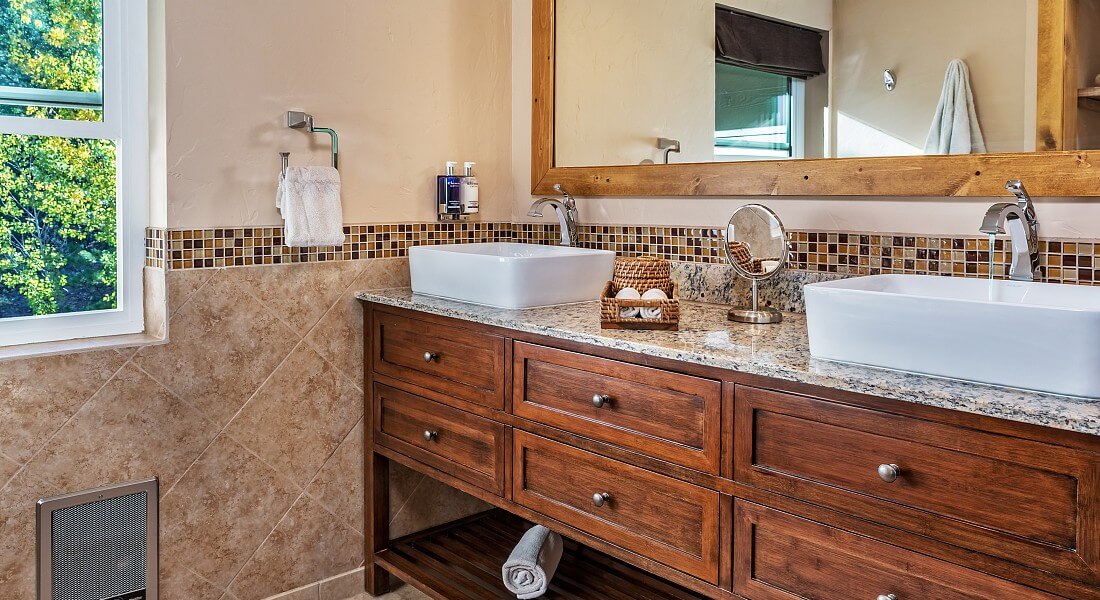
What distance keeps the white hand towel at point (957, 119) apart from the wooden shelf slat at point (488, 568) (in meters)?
1.22

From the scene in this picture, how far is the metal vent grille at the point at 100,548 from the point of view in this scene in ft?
6.62

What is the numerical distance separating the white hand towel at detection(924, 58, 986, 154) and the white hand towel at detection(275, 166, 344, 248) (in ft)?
4.77

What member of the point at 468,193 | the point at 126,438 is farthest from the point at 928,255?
the point at 126,438

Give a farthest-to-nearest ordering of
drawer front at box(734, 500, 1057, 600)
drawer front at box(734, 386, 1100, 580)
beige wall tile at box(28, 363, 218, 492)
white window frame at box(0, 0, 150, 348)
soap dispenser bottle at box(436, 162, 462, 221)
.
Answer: soap dispenser bottle at box(436, 162, 462, 221), white window frame at box(0, 0, 150, 348), beige wall tile at box(28, 363, 218, 492), drawer front at box(734, 500, 1057, 600), drawer front at box(734, 386, 1100, 580)

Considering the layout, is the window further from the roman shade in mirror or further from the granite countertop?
the granite countertop

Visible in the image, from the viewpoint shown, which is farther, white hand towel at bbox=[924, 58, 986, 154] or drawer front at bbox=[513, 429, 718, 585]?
white hand towel at bbox=[924, 58, 986, 154]

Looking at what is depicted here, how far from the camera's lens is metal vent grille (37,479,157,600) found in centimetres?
200

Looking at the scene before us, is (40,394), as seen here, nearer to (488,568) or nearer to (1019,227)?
(488,568)

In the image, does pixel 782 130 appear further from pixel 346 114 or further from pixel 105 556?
pixel 105 556

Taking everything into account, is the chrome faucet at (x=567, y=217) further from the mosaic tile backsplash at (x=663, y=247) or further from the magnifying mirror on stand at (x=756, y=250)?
the magnifying mirror on stand at (x=756, y=250)

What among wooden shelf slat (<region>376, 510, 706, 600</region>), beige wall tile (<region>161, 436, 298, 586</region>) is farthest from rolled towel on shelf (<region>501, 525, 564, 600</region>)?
beige wall tile (<region>161, 436, 298, 586</region>)

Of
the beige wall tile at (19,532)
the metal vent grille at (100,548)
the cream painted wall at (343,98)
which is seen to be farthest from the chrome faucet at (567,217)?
the beige wall tile at (19,532)

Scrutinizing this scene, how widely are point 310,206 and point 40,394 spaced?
759 millimetres

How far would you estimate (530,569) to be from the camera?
2166mm
